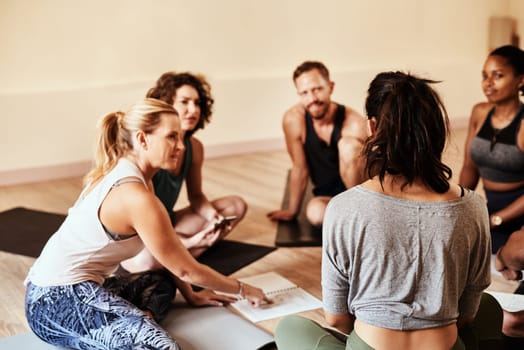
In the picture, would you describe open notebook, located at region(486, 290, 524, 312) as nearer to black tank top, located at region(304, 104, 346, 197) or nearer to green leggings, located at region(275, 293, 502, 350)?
green leggings, located at region(275, 293, 502, 350)

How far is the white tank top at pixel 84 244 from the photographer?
243 cm

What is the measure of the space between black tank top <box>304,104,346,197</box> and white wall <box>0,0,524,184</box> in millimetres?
2179

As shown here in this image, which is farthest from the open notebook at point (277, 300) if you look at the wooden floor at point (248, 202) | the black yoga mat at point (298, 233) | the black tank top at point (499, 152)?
the black tank top at point (499, 152)

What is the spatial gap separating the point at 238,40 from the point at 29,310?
159 inches

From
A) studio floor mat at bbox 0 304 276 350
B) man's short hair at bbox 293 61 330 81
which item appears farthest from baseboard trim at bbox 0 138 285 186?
studio floor mat at bbox 0 304 276 350

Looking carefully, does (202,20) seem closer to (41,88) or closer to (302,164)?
(41,88)

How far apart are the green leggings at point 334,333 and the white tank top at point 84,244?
673 mm

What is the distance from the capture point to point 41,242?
3.91m

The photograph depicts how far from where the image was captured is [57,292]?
2.43 metres

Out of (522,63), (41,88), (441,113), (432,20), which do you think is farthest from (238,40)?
(441,113)

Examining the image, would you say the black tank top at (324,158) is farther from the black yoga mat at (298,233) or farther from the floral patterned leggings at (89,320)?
the floral patterned leggings at (89,320)

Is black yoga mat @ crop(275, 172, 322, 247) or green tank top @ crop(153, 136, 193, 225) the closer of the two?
green tank top @ crop(153, 136, 193, 225)

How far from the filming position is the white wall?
5328mm

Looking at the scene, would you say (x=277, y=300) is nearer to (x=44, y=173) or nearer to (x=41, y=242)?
(x=41, y=242)
